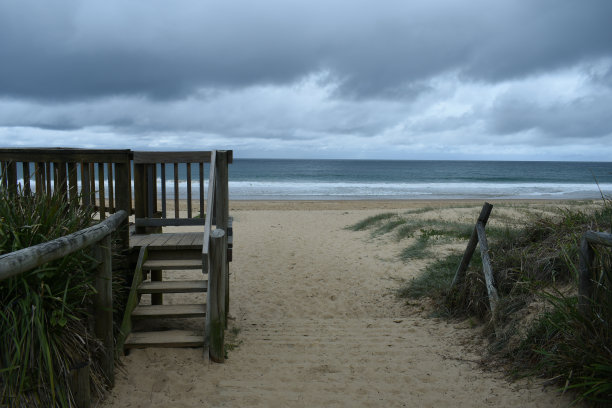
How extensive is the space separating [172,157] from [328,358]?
2.92 metres

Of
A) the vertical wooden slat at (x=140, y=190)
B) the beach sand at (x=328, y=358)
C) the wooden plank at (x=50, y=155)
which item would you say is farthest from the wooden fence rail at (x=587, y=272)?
the vertical wooden slat at (x=140, y=190)

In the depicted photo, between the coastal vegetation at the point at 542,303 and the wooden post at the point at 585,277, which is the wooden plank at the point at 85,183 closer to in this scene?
the coastal vegetation at the point at 542,303

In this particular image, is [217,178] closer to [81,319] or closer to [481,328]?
[81,319]

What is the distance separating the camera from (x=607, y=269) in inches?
141

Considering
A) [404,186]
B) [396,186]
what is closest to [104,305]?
[396,186]

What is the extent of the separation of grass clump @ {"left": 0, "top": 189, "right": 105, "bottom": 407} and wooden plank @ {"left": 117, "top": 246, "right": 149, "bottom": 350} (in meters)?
0.74

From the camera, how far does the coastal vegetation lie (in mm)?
3438

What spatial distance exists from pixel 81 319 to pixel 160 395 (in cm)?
95

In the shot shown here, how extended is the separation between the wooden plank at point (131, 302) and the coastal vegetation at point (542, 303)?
141 inches

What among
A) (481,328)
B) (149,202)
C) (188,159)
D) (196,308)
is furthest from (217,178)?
(481,328)

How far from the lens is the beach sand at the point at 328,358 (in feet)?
12.9

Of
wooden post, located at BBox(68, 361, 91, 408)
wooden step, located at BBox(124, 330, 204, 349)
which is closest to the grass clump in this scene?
wooden post, located at BBox(68, 361, 91, 408)

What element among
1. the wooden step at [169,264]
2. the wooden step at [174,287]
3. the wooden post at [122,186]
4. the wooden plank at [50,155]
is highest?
the wooden plank at [50,155]

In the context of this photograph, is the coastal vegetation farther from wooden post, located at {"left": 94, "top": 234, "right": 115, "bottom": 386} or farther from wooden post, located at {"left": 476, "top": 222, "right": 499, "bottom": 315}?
wooden post, located at {"left": 94, "top": 234, "right": 115, "bottom": 386}
